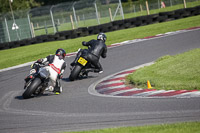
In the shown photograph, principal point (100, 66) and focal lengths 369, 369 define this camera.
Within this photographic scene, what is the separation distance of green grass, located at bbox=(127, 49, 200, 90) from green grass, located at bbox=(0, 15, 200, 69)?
8.97 meters

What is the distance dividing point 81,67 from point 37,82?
245cm

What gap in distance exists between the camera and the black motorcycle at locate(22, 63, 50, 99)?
877cm

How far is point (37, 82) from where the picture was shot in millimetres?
8789

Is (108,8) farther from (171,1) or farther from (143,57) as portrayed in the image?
(143,57)

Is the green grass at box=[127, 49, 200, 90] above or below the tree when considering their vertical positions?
below

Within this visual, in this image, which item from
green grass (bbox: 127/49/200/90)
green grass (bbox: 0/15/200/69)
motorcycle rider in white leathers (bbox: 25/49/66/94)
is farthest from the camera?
green grass (bbox: 0/15/200/69)

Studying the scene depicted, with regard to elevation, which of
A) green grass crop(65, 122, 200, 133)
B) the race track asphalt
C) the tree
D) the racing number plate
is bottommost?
the race track asphalt

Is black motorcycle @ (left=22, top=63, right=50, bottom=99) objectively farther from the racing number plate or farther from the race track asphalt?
the racing number plate

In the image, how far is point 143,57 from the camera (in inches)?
529

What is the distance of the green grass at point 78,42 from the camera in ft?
63.9

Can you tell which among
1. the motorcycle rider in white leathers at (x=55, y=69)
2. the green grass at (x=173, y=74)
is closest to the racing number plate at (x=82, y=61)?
the motorcycle rider in white leathers at (x=55, y=69)

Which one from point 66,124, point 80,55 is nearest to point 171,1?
point 80,55

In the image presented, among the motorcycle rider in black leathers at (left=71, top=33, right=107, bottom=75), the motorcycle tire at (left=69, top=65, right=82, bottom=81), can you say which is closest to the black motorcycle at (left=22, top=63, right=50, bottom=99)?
the motorcycle tire at (left=69, top=65, right=82, bottom=81)

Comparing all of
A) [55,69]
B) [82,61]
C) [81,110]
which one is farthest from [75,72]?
[81,110]
